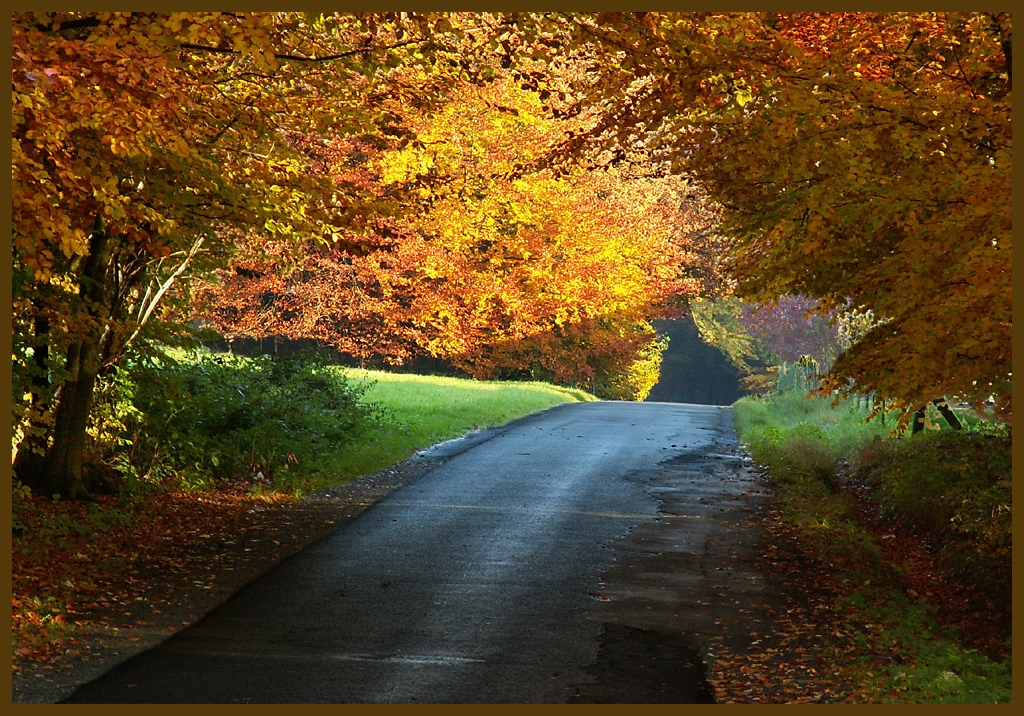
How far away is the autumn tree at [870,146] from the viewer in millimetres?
8133

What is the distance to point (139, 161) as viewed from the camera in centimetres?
937

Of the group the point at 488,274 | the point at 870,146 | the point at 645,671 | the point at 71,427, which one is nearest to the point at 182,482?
the point at 71,427

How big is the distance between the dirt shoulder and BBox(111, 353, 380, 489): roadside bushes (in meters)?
0.82

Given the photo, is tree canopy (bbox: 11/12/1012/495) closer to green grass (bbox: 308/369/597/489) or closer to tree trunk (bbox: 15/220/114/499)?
tree trunk (bbox: 15/220/114/499)

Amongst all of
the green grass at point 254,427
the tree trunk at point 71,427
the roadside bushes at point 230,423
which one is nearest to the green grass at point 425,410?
the green grass at point 254,427

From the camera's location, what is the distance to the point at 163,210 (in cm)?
1012

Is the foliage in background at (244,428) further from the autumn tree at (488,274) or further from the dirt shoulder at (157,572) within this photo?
the autumn tree at (488,274)

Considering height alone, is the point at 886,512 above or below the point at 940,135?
below

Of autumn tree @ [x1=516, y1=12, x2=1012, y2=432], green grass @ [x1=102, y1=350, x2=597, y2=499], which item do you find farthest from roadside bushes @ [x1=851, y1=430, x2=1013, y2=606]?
green grass @ [x1=102, y1=350, x2=597, y2=499]

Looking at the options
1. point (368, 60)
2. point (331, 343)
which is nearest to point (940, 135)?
point (368, 60)

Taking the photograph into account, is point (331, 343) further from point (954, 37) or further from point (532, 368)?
point (954, 37)

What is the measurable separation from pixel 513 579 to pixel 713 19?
190 inches

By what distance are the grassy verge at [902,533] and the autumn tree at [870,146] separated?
1542 millimetres

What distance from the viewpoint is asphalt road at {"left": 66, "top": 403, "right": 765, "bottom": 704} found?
663 cm
